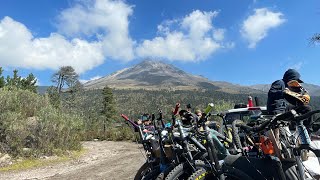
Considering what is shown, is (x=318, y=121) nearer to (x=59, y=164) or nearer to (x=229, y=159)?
(x=229, y=159)

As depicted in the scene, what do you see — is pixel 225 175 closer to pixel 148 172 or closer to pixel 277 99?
pixel 277 99

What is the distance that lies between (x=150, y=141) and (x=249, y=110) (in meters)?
5.17

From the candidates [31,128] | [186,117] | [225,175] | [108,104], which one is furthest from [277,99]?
[108,104]

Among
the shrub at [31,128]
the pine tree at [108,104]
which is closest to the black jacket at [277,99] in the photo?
the shrub at [31,128]

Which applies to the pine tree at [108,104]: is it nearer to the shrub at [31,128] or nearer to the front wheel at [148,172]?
the shrub at [31,128]

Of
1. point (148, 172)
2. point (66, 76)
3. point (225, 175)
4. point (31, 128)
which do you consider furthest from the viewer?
point (66, 76)

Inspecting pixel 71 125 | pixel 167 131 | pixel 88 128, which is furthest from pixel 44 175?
pixel 88 128

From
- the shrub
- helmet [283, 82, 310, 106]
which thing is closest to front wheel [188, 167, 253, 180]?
helmet [283, 82, 310, 106]

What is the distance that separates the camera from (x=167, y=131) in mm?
5168

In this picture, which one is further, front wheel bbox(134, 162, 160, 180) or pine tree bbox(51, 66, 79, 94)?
pine tree bbox(51, 66, 79, 94)

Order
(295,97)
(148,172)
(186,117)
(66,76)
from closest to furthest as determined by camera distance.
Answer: (295,97)
(186,117)
(148,172)
(66,76)

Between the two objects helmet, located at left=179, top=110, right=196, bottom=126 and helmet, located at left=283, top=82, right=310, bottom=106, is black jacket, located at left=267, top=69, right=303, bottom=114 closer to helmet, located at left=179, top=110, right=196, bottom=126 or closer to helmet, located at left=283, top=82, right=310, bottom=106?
helmet, located at left=283, top=82, right=310, bottom=106

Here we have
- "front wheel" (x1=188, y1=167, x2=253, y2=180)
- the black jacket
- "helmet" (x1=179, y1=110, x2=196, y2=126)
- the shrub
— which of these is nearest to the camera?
"front wheel" (x1=188, y1=167, x2=253, y2=180)

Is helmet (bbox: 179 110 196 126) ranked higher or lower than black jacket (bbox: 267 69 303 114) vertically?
lower
